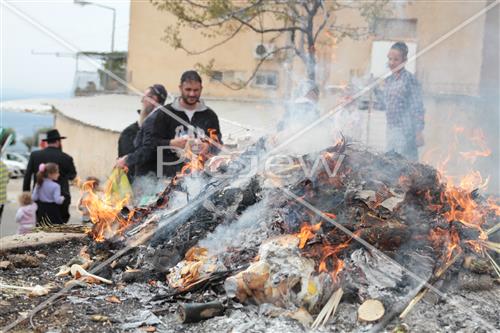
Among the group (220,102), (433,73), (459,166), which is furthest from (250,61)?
(459,166)

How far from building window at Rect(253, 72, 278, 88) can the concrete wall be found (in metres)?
5.20

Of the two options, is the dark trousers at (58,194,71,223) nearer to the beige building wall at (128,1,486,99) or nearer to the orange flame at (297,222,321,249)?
the orange flame at (297,222,321,249)

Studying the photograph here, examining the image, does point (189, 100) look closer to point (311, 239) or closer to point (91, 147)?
point (311, 239)

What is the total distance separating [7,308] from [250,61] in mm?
16973

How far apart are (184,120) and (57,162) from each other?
2433mm

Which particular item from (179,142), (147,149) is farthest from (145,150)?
(179,142)

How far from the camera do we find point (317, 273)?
383 cm

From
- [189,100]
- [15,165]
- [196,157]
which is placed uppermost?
[189,100]

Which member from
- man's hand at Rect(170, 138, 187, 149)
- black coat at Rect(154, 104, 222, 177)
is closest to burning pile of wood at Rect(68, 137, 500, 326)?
man's hand at Rect(170, 138, 187, 149)

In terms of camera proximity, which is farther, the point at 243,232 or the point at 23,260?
the point at 23,260

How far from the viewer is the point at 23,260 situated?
4.66m

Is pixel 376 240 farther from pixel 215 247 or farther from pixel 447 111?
pixel 447 111

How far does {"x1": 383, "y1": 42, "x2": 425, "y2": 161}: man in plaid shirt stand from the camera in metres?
6.50

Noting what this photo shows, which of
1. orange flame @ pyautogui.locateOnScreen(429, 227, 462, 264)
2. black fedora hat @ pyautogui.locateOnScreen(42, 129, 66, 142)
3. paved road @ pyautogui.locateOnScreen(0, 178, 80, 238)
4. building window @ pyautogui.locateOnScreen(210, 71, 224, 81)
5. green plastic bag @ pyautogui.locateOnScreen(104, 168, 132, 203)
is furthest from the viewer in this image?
building window @ pyautogui.locateOnScreen(210, 71, 224, 81)
